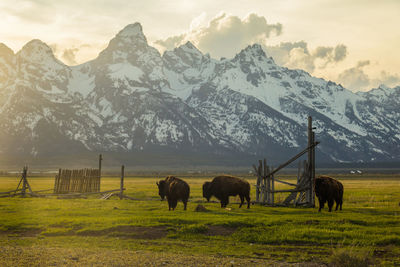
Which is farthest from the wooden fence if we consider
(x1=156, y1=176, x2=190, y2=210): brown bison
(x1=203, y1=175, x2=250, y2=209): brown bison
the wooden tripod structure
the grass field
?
the wooden tripod structure

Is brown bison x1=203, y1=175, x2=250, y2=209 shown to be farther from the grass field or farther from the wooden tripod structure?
the grass field

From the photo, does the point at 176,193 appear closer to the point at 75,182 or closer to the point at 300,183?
the point at 300,183

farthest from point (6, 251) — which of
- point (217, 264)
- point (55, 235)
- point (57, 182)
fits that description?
point (57, 182)

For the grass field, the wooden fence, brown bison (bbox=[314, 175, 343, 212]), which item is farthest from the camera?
the wooden fence

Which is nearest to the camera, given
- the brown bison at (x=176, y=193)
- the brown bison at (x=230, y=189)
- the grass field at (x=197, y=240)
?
the grass field at (x=197, y=240)

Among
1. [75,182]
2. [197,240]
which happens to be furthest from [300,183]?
[75,182]

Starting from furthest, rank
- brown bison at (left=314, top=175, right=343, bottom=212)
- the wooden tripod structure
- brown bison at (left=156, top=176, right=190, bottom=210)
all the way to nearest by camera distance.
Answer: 1. the wooden tripod structure
2. brown bison at (left=156, top=176, right=190, bottom=210)
3. brown bison at (left=314, top=175, right=343, bottom=212)

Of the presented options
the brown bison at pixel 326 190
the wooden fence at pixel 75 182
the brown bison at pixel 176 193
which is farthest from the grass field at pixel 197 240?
the wooden fence at pixel 75 182

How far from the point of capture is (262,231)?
17.2 metres

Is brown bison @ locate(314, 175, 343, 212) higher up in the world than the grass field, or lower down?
higher up

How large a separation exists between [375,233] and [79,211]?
15874 millimetres

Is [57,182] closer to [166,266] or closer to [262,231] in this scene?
[262,231]

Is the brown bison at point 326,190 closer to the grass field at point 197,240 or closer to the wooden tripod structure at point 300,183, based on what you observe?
the wooden tripod structure at point 300,183

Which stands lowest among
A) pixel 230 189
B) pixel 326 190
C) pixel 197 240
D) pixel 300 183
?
pixel 197 240
